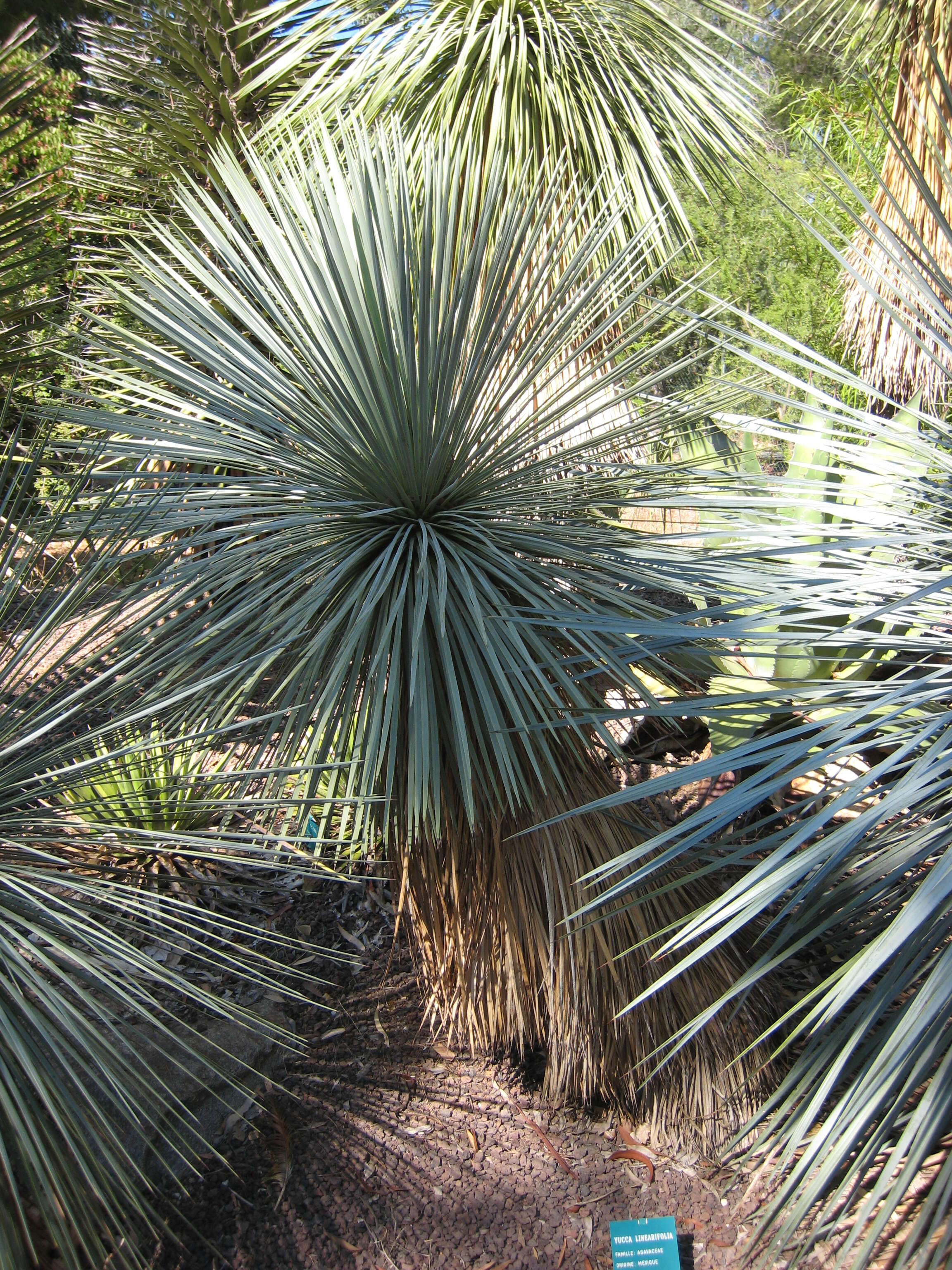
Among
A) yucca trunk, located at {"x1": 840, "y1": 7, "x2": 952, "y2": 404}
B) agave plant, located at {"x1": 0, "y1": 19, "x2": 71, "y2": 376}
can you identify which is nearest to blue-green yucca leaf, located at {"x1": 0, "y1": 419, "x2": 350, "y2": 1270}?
agave plant, located at {"x1": 0, "y1": 19, "x2": 71, "y2": 376}

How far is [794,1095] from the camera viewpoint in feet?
4.82

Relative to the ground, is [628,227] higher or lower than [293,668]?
higher

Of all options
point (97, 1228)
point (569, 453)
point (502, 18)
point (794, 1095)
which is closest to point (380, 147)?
point (569, 453)

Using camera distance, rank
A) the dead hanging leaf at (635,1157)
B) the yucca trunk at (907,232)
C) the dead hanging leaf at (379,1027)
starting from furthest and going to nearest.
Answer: the yucca trunk at (907,232) < the dead hanging leaf at (379,1027) < the dead hanging leaf at (635,1157)

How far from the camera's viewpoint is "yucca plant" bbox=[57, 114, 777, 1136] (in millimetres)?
2045

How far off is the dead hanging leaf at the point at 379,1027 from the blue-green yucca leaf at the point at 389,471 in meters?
0.85

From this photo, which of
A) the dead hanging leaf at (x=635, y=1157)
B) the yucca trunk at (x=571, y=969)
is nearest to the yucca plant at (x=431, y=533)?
the yucca trunk at (x=571, y=969)

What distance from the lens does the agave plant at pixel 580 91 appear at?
10.8 feet

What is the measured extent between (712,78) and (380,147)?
6.87 ft

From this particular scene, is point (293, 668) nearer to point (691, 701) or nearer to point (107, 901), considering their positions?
point (107, 901)

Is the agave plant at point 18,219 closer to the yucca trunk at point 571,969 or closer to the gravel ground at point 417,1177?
the yucca trunk at point 571,969

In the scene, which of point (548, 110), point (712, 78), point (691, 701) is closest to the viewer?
point (691, 701)

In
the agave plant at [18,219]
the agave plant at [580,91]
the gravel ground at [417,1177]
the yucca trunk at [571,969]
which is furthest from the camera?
the agave plant at [580,91]

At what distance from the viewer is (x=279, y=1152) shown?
7.34 ft
